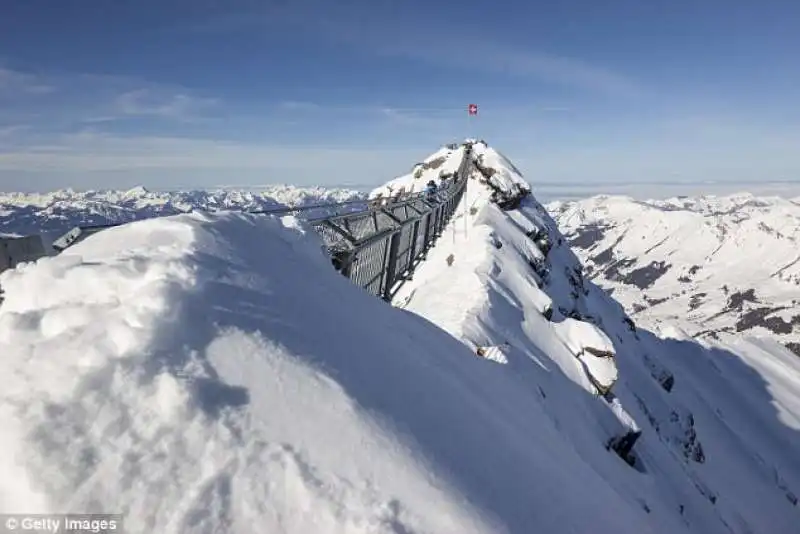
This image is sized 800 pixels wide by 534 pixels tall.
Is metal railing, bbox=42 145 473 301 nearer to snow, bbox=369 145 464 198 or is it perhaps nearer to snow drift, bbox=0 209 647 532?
snow drift, bbox=0 209 647 532

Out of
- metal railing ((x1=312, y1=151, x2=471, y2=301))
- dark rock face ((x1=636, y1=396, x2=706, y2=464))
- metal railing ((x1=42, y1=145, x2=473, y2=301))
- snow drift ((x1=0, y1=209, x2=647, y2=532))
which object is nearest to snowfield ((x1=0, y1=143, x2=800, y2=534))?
snow drift ((x1=0, y1=209, x2=647, y2=532))

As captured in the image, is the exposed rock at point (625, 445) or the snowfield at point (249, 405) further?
the exposed rock at point (625, 445)

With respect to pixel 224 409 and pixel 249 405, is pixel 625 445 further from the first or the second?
pixel 224 409

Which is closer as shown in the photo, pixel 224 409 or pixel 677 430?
pixel 224 409

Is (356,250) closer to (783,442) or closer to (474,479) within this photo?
(474,479)

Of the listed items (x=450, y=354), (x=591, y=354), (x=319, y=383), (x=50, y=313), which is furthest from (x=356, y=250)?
(x=591, y=354)
